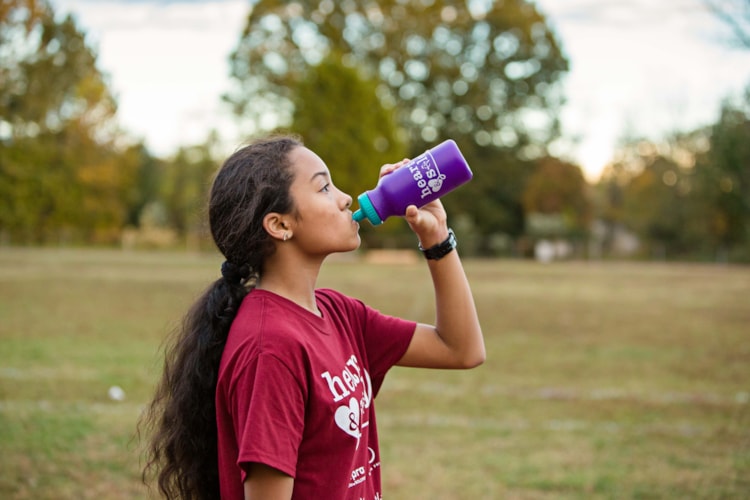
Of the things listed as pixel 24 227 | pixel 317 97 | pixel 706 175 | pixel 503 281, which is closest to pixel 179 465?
pixel 503 281

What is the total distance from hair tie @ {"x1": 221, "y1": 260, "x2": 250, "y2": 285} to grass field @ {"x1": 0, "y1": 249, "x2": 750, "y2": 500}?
105cm

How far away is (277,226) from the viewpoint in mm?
2104

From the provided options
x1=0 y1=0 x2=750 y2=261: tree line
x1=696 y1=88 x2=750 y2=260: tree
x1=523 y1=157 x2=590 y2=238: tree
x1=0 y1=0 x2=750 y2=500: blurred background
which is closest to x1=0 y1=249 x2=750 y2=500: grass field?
x1=0 y1=0 x2=750 y2=500: blurred background

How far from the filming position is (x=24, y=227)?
42.8m

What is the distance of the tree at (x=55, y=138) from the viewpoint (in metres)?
18.6

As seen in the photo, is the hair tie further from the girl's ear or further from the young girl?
the girl's ear

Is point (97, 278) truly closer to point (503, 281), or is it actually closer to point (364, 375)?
point (503, 281)

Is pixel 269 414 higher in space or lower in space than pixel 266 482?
higher

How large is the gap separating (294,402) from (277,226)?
49cm

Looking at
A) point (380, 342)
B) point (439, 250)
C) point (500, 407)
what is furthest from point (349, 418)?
point (500, 407)

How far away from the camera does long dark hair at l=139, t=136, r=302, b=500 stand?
2.08 m

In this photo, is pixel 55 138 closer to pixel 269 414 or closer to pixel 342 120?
pixel 342 120

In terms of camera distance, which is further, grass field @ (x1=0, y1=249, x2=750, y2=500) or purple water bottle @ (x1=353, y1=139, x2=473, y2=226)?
grass field @ (x1=0, y1=249, x2=750, y2=500)

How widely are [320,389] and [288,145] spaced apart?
68cm
